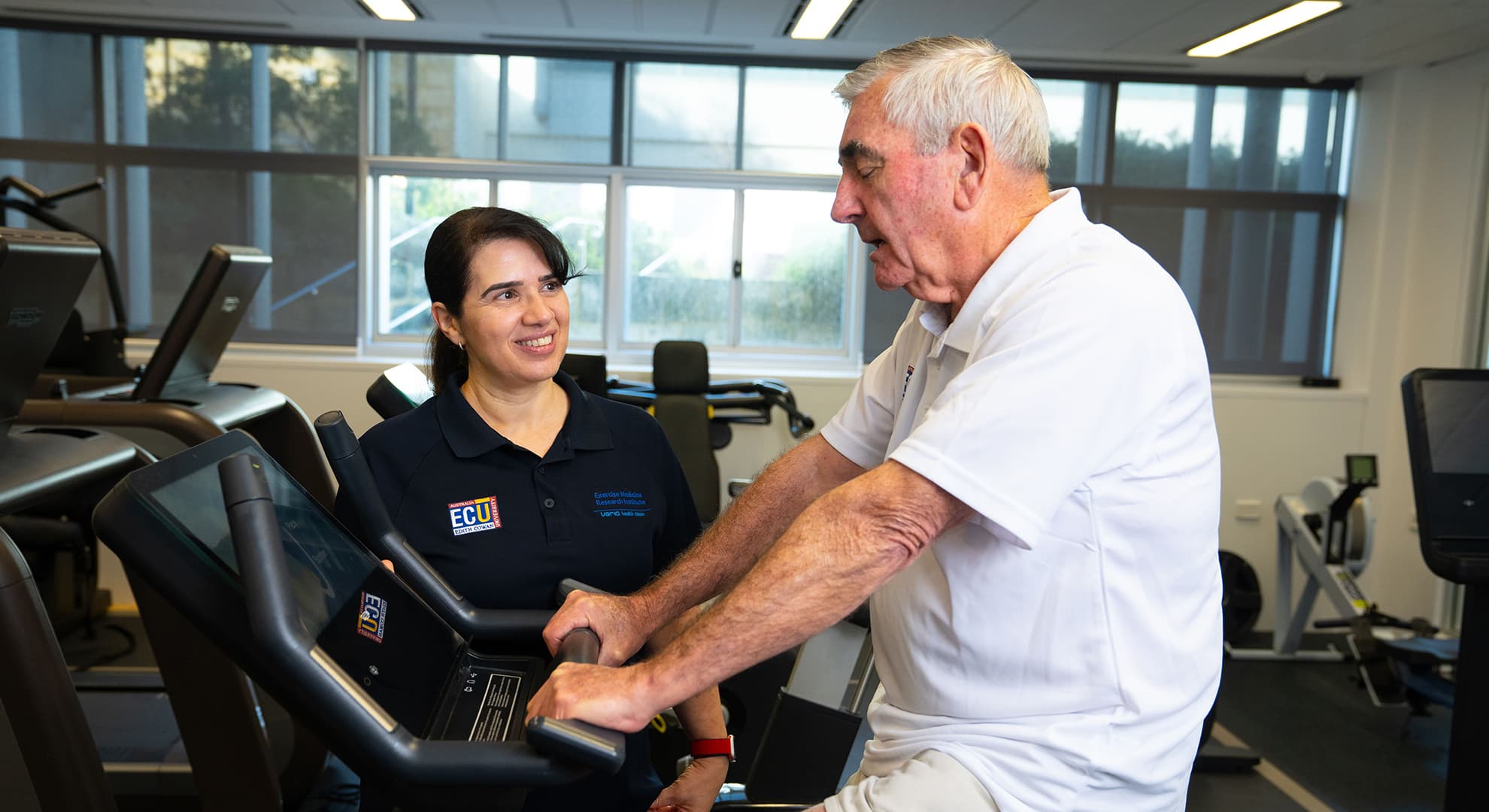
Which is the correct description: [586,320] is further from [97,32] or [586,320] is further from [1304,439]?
[1304,439]

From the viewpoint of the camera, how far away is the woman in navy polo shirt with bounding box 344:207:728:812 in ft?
4.93

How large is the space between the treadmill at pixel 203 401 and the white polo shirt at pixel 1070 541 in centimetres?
209

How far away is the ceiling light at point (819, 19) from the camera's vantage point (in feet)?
14.0

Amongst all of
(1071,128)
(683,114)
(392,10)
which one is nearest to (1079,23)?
(1071,128)

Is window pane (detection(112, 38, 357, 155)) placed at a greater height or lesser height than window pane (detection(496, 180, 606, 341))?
greater

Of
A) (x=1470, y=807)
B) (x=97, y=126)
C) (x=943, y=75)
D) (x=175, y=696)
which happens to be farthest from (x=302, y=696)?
(x=97, y=126)

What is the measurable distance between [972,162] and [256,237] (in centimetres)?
484

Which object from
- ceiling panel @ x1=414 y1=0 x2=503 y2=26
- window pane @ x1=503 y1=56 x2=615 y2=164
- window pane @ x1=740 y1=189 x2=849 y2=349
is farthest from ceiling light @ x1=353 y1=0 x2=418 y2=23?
window pane @ x1=740 y1=189 x2=849 y2=349

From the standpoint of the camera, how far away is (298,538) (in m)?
1.07

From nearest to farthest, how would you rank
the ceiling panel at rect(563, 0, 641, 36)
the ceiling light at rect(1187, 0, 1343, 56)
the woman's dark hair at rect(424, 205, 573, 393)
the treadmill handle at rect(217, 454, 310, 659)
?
the treadmill handle at rect(217, 454, 310, 659), the woman's dark hair at rect(424, 205, 573, 393), the ceiling light at rect(1187, 0, 1343, 56), the ceiling panel at rect(563, 0, 641, 36)

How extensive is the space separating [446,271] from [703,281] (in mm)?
3827

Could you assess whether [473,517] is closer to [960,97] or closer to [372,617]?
[372,617]

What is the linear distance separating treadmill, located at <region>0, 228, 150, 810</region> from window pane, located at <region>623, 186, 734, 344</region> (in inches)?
136

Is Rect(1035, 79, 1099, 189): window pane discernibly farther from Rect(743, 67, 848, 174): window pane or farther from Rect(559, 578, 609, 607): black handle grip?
Rect(559, 578, 609, 607): black handle grip
